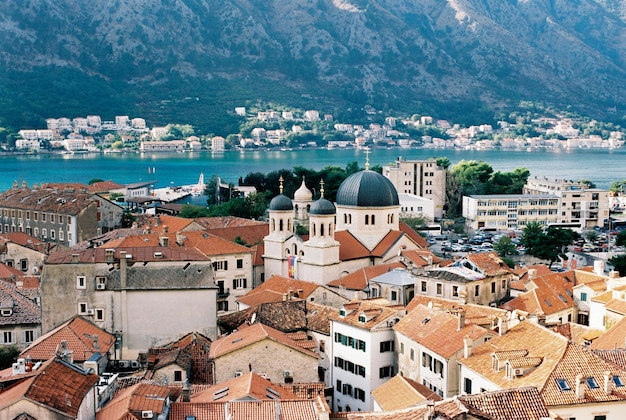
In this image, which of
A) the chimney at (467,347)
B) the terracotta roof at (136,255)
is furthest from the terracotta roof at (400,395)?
the terracotta roof at (136,255)

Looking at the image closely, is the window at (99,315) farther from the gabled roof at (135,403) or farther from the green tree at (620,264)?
the green tree at (620,264)

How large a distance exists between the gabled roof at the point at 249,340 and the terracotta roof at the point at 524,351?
627cm

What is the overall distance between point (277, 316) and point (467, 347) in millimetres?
10601

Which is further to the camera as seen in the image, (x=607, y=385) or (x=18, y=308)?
(x=18, y=308)

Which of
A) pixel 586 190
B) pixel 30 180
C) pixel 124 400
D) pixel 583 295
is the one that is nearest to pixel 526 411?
pixel 124 400

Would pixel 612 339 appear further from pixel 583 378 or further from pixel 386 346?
pixel 583 378

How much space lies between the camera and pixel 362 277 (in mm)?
46531

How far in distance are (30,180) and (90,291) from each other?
14985 cm

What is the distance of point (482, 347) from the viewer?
1085 inches

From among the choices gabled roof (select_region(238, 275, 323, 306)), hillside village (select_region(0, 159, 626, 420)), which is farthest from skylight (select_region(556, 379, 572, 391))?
gabled roof (select_region(238, 275, 323, 306))

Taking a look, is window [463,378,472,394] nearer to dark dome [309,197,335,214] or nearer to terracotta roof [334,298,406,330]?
terracotta roof [334,298,406,330]

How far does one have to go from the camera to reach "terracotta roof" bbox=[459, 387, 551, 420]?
16.2 meters

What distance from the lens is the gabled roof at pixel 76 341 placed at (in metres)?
29.4

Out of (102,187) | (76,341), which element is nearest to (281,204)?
(76,341)
